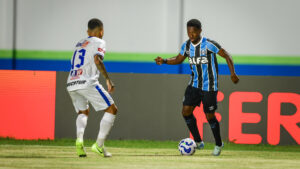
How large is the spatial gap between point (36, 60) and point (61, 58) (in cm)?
44

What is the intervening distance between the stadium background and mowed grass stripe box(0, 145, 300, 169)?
102 centimetres

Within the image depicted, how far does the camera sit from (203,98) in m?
7.45

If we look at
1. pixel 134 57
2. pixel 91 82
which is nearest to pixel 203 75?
pixel 91 82

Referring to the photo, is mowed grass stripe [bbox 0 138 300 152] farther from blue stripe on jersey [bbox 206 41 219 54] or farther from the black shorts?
blue stripe on jersey [bbox 206 41 219 54]

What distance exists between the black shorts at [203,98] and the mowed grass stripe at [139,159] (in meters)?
0.59

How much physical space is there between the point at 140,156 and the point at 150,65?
278 centimetres

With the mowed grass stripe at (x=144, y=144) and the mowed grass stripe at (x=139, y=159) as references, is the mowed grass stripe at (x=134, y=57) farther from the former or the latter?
the mowed grass stripe at (x=139, y=159)

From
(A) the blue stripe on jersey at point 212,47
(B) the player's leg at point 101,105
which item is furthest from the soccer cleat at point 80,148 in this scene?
(A) the blue stripe on jersey at point 212,47

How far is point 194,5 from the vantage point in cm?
962

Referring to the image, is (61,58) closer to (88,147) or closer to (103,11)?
(103,11)

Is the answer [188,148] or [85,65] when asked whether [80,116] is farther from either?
[188,148]

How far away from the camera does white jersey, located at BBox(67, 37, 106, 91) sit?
668cm

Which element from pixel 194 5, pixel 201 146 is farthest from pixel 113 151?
pixel 194 5

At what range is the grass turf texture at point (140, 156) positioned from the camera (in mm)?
6258
